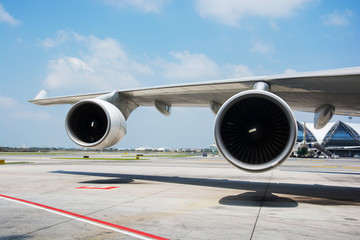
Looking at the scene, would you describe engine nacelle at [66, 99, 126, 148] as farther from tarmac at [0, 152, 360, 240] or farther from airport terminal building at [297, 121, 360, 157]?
airport terminal building at [297, 121, 360, 157]

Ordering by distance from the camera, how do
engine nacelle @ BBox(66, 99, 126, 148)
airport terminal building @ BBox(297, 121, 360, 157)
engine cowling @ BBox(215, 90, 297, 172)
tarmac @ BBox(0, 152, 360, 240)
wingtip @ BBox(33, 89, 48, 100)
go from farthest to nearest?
airport terminal building @ BBox(297, 121, 360, 157)
wingtip @ BBox(33, 89, 48, 100)
engine nacelle @ BBox(66, 99, 126, 148)
engine cowling @ BBox(215, 90, 297, 172)
tarmac @ BBox(0, 152, 360, 240)

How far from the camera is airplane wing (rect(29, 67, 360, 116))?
752cm

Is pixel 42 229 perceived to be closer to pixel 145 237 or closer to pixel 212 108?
pixel 145 237

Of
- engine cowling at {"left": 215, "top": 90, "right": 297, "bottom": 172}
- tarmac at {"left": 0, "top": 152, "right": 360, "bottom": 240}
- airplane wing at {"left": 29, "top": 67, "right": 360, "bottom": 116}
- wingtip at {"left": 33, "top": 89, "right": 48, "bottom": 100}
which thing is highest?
wingtip at {"left": 33, "top": 89, "right": 48, "bottom": 100}

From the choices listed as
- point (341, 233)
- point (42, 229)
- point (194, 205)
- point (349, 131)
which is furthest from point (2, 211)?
point (349, 131)

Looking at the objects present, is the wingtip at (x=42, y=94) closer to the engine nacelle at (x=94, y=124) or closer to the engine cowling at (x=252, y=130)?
the engine nacelle at (x=94, y=124)

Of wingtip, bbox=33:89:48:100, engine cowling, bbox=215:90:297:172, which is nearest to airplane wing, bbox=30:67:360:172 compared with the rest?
engine cowling, bbox=215:90:297:172

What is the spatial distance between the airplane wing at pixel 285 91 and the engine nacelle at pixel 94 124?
0.85 m

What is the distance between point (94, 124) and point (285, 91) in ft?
22.0

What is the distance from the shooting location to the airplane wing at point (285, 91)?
752cm

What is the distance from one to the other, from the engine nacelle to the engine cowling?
12.9 ft

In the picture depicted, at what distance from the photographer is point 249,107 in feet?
27.2

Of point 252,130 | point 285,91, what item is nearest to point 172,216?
point 252,130

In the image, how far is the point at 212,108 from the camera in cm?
1127
